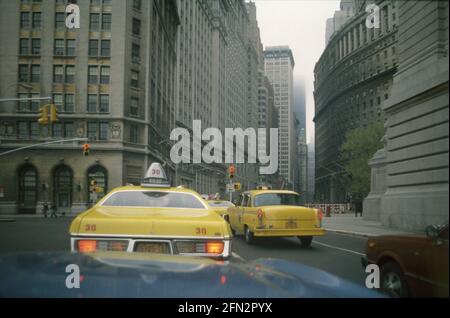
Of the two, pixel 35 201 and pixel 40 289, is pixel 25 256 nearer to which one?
pixel 40 289

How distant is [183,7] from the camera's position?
73.9m

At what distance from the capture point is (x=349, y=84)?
111000 millimetres

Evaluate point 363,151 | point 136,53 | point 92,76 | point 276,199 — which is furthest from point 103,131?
point 276,199

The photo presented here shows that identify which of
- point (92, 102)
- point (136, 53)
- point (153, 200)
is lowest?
→ point (153, 200)

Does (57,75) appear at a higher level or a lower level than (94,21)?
lower

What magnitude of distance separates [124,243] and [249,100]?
14047 centimetres

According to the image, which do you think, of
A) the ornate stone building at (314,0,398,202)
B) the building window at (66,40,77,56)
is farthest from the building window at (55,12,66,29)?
the ornate stone building at (314,0,398,202)

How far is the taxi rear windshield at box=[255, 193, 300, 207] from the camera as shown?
484 inches

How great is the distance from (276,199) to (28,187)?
37.3 metres

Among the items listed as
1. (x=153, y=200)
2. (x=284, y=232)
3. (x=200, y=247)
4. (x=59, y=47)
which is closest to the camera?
(x=200, y=247)

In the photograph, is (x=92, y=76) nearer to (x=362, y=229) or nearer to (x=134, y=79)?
(x=134, y=79)

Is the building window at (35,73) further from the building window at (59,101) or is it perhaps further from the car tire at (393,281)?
the car tire at (393,281)

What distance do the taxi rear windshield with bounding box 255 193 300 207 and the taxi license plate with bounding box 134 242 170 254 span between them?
7.11 m
